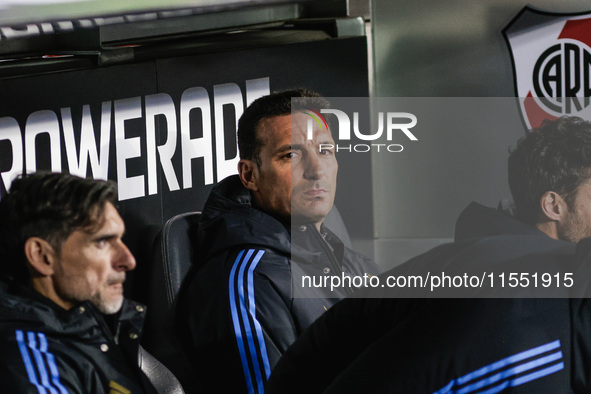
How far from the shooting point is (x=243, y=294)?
165cm

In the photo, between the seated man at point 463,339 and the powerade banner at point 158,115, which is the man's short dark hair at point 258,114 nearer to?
the powerade banner at point 158,115

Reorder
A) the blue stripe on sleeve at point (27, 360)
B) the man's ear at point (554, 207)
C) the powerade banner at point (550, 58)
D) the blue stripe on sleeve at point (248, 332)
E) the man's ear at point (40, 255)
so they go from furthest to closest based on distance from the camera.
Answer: the powerade banner at point (550, 58) < the blue stripe on sleeve at point (248, 332) < the man's ear at point (554, 207) < the man's ear at point (40, 255) < the blue stripe on sleeve at point (27, 360)

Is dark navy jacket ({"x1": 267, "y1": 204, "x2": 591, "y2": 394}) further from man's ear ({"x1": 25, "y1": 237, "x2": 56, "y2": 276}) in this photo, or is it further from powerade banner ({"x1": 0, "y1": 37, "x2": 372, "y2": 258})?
powerade banner ({"x1": 0, "y1": 37, "x2": 372, "y2": 258})

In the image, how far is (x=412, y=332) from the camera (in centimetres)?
103

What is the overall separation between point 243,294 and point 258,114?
45 cm

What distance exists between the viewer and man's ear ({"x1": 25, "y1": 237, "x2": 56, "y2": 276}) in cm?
126

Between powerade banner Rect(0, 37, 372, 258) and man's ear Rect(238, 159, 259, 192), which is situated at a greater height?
powerade banner Rect(0, 37, 372, 258)

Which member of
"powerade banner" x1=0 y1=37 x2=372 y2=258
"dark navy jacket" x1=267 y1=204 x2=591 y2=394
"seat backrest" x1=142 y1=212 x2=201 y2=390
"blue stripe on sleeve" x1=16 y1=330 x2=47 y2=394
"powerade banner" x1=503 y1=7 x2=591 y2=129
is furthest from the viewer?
"powerade banner" x1=503 y1=7 x2=591 y2=129

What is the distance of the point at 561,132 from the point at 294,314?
647mm

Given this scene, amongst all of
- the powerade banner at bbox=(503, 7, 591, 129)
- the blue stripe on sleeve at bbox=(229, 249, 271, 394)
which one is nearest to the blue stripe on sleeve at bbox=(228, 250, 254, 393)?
the blue stripe on sleeve at bbox=(229, 249, 271, 394)

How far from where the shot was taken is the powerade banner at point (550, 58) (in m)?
2.67

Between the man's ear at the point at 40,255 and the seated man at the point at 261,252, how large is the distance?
0.46m

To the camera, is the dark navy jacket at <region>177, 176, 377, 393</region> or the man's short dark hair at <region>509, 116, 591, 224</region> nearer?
the man's short dark hair at <region>509, 116, 591, 224</region>

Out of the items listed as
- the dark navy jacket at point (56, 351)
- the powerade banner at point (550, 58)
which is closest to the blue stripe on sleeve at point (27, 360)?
the dark navy jacket at point (56, 351)
